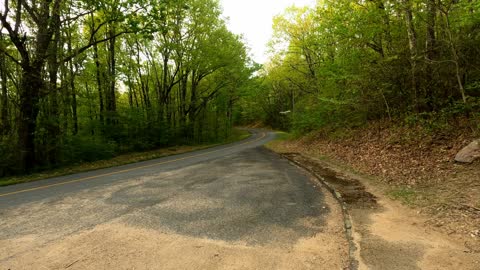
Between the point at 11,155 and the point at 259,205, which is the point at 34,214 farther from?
Answer: the point at 11,155

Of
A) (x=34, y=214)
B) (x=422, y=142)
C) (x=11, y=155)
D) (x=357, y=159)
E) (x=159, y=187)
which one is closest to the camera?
(x=34, y=214)

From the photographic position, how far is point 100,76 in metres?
17.1

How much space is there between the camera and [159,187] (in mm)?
7395

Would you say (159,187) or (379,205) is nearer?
(379,205)

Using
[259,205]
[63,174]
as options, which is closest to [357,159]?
[259,205]

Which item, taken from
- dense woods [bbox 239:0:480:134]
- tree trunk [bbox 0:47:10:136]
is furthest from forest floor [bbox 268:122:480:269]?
tree trunk [bbox 0:47:10:136]

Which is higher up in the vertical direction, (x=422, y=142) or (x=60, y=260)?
(x=422, y=142)

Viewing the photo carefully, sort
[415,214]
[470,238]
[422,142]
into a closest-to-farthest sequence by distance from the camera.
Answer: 1. [470,238]
2. [415,214]
3. [422,142]

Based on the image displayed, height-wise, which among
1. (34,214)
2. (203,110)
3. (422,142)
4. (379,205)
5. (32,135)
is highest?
(203,110)

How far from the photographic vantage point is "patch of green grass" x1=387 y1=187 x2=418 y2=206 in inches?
216

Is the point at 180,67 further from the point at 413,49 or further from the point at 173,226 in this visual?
the point at 173,226

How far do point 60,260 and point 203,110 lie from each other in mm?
25446

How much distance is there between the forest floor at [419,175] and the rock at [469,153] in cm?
19

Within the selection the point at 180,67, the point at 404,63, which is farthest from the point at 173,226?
the point at 180,67
